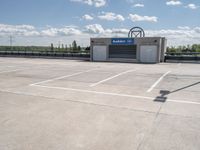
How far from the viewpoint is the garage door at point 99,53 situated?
25234 mm

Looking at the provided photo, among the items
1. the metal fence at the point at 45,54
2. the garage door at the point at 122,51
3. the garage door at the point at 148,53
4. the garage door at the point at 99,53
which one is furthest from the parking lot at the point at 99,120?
the metal fence at the point at 45,54

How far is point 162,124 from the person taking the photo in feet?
13.2

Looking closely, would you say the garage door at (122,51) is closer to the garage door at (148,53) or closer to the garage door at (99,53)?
the garage door at (99,53)

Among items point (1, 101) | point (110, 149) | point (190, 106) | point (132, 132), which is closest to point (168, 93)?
point (190, 106)

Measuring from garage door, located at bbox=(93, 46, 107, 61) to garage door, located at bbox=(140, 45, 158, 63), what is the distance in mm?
5194

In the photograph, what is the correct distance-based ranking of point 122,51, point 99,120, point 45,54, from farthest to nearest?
point 45,54 < point 122,51 < point 99,120

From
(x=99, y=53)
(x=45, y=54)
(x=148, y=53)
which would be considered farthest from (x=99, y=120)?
(x=45, y=54)

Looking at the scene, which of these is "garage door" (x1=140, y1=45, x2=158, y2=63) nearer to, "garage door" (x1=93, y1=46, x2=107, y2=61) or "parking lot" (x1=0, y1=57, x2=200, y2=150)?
"garage door" (x1=93, y1=46, x2=107, y2=61)

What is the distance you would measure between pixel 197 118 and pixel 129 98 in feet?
7.39

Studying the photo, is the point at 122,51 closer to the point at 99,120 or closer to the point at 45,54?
the point at 45,54

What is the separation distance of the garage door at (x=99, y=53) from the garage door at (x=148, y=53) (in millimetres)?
5194

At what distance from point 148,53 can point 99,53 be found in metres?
6.87

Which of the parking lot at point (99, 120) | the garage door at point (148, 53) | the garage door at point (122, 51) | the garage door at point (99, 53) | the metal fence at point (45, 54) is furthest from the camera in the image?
the metal fence at point (45, 54)

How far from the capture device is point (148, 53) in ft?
75.5
